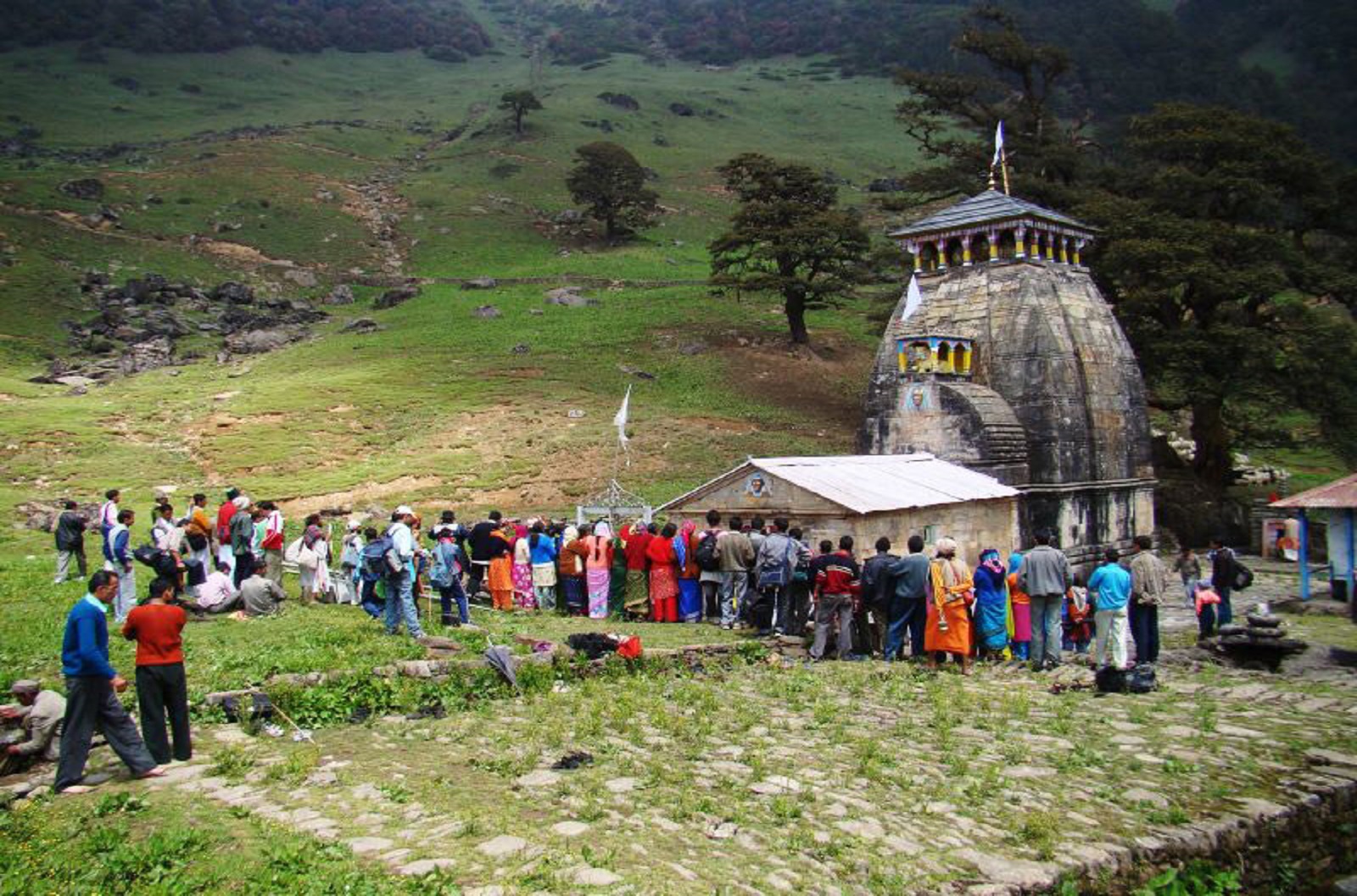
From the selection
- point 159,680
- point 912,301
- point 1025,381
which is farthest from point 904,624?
point 912,301

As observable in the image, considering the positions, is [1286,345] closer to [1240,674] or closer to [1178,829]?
[1240,674]

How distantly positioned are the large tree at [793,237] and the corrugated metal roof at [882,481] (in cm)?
2099

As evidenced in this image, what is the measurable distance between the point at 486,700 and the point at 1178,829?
6.55 meters

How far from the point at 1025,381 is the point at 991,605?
1157 centimetres

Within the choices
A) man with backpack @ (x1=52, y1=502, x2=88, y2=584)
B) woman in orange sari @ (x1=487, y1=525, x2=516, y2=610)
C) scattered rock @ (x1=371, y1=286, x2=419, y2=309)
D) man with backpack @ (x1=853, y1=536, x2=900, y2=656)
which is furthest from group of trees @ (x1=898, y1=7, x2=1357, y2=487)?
man with backpack @ (x1=52, y1=502, x2=88, y2=584)

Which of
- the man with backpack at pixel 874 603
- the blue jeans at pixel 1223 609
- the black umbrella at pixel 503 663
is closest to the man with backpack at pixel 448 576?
the black umbrella at pixel 503 663

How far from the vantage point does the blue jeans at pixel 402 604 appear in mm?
13000

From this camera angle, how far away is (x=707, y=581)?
615 inches

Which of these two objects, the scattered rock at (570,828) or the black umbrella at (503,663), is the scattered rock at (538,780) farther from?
the black umbrella at (503,663)

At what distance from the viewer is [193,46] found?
378ft

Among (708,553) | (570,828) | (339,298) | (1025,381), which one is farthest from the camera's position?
(339,298)

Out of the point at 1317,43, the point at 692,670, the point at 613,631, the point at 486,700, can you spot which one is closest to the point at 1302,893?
the point at 692,670

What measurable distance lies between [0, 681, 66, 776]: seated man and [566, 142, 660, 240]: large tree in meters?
59.9

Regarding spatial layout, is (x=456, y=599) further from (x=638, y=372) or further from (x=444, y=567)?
(x=638, y=372)
